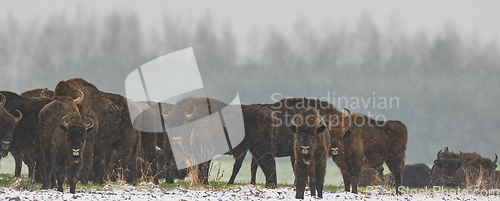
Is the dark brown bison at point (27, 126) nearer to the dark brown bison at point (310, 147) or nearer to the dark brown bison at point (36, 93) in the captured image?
the dark brown bison at point (36, 93)

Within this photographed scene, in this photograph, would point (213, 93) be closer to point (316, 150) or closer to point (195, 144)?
point (195, 144)

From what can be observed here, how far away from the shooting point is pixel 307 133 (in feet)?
28.2

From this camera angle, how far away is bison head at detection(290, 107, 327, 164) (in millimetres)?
8570

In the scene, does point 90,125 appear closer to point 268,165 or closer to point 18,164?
point 268,165

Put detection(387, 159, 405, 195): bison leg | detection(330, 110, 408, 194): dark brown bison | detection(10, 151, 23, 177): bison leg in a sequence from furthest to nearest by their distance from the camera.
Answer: detection(10, 151, 23, 177): bison leg
detection(387, 159, 405, 195): bison leg
detection(330, 110, 408, 194): dark brown bison

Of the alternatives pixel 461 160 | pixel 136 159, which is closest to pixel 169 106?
pixel 136 159

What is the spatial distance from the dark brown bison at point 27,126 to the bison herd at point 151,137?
21 mm

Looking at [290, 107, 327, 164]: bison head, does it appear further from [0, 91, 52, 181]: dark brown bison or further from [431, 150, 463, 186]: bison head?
[431, 150, 463, 186]: bison head

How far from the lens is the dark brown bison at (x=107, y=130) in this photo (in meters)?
11.3

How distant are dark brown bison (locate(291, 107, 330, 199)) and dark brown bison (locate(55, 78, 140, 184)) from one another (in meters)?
4.42

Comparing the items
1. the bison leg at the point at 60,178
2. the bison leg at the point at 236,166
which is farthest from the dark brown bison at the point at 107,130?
the bison leg at the point at 236,166

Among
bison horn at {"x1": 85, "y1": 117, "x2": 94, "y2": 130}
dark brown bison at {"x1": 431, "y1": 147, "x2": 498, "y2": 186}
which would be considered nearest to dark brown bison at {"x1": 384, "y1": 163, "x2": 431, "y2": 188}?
dark brown bison at {"x1": 431, "y1": 147, "x2": 498, "y2": 186}

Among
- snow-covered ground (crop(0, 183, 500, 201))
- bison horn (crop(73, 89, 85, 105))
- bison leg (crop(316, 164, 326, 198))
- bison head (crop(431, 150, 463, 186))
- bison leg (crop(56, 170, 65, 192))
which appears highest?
bison horn (crop(73, 89, 85, 105))

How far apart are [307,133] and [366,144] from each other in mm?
3769
